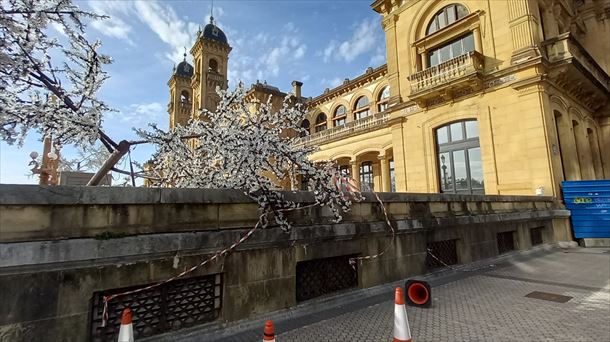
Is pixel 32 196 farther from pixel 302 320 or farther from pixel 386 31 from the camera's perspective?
pixel 386 31

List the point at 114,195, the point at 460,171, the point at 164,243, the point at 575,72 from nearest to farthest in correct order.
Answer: the point at 114,195
the point at 164,243
the point at 575,72
the point at 460,171

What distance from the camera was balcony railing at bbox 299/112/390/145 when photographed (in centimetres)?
2433

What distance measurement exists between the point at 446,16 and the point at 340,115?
15.7 meters

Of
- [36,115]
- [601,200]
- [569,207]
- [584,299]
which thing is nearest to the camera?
[36,115]

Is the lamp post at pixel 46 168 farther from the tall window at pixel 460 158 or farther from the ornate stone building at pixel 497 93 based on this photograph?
the tall window at pixel 460 158

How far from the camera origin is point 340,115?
108ft

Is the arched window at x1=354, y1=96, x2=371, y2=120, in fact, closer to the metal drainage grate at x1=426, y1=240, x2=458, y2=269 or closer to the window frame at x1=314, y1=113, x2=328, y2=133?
the window frame at x1=314, y1=113, x2=328, y2=133

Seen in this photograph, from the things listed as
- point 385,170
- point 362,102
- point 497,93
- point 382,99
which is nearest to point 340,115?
point 362,102

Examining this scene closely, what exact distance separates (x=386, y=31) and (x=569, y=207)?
574 inches

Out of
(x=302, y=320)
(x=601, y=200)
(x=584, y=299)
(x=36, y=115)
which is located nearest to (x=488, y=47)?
(x=601, y=200)

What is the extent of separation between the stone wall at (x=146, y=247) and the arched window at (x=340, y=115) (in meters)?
26.5

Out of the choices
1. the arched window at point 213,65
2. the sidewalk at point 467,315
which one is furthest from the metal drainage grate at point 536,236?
the arched window at point 213,65

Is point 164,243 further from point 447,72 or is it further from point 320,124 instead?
point 320,124

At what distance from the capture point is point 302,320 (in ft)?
15.3
